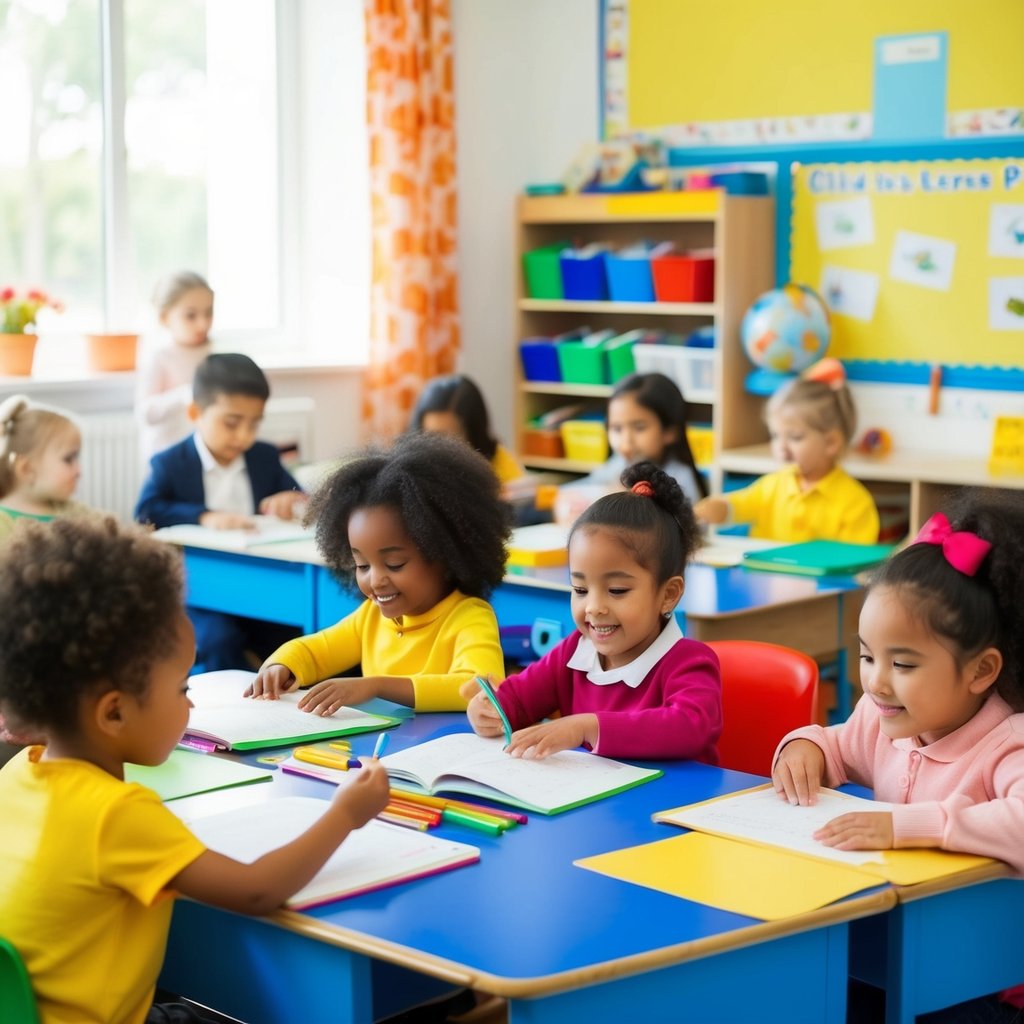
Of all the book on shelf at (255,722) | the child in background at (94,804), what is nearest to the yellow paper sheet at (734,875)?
the child in background at (94,804)

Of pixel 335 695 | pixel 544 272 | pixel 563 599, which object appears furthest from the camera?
pixel 544 272

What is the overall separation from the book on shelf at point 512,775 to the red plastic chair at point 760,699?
A: 16.5 inches

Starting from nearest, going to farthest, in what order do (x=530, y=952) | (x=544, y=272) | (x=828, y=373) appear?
(x=530, y=952)
(x=828, y=373)
(x=544, y=272)

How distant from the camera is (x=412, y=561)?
2.44 meters

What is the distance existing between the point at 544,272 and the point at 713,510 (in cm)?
228

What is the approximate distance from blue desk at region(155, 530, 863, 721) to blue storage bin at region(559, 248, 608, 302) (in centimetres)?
248

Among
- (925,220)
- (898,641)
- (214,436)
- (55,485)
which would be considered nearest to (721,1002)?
(898,641)

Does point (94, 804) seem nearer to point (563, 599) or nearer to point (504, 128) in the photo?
point (563, 599)

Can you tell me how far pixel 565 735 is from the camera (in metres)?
1.95

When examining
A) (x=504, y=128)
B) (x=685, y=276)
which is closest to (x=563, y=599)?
(x=685, y=276)

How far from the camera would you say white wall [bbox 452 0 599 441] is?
6.14 meters

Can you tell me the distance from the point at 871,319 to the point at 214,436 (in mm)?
2448

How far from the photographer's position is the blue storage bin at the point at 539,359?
609 centimetres

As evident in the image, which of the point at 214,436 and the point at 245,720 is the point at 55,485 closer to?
the point at 214,436
